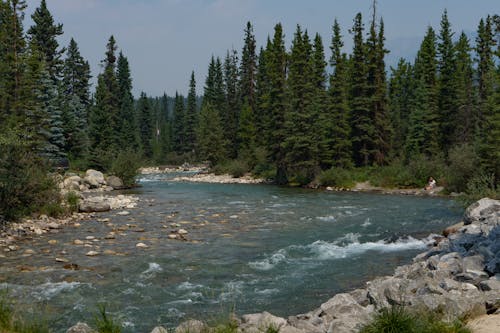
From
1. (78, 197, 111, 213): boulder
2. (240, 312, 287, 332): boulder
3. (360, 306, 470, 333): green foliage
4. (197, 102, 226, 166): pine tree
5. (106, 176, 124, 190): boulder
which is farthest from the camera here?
(197, 102, 226, 166): pine tree

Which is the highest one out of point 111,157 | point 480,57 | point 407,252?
point 480,57

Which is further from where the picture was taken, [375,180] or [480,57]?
[480,57]

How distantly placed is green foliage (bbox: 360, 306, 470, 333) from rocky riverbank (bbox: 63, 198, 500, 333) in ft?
1.17

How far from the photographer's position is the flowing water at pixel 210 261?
30.8ft

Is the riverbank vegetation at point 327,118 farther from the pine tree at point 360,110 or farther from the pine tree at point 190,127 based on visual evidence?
the pine tree at point 190,127

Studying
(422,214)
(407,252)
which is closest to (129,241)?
(407,252)

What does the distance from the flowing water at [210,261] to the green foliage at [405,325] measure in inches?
133

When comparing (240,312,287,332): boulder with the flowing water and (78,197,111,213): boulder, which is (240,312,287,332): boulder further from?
(78,197,111,213): boulder

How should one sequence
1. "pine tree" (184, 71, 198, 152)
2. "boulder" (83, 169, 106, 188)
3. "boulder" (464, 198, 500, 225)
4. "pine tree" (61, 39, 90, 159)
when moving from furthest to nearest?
1. "pine tree" (184, 71, 198, 152)
2. "pine tree" (61, 39, 90, 159)
3. "boulder" (83, 169, 106, 188)
4. "boulder" (464, 198, 500, 225)

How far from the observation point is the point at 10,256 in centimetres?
1334

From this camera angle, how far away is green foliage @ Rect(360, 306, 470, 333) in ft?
18.9

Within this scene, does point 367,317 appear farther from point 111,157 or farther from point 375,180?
point 111,157

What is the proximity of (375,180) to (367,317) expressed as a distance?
31187mm

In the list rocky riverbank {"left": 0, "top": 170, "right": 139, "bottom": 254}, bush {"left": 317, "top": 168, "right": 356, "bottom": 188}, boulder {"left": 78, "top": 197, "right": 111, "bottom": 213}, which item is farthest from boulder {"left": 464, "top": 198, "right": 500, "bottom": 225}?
bush {"left": 317, "top": 168, "right": 356, "bottom": 188}
